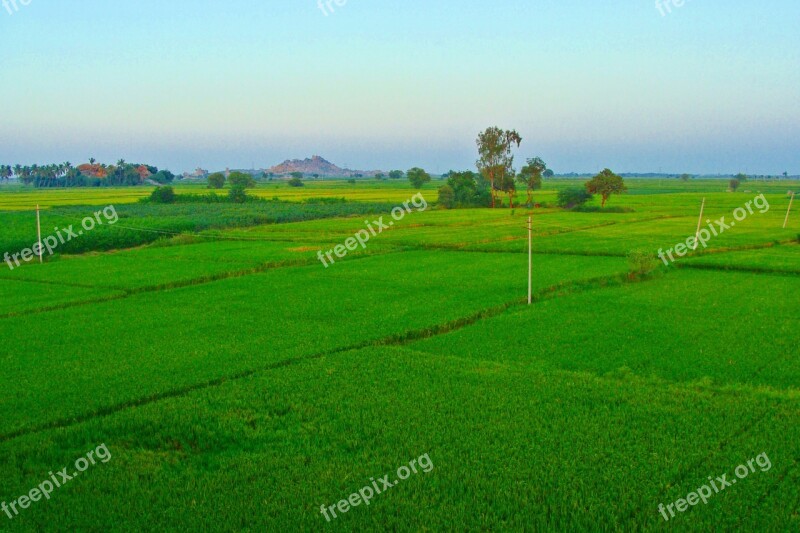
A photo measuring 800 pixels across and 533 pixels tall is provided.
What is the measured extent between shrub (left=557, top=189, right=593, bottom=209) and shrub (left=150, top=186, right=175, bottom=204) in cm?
4211

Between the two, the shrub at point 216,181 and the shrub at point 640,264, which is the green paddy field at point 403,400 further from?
the shrub at point 216,181

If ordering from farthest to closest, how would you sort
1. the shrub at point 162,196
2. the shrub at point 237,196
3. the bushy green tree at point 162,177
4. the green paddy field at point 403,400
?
the bushy green tree at point 162,177 → the shrub at point 237,196 → the shrub at point 162,196 → the green paddy field at point 403,400

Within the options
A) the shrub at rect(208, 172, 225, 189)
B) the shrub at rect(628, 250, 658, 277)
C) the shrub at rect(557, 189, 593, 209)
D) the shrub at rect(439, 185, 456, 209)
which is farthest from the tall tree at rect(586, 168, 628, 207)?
the shrub at rect(208, 172, 225, 189)

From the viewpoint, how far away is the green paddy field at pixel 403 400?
7.19 meters

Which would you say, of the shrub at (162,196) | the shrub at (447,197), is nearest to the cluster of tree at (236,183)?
the shrub at (162,196)

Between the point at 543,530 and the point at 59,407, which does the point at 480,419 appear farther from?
the point at 59,407

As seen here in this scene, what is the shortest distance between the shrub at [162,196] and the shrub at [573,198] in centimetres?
4211

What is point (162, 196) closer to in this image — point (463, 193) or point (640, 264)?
point (463, 193)

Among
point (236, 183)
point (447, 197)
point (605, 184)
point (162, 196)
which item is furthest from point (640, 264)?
point (236, 183)

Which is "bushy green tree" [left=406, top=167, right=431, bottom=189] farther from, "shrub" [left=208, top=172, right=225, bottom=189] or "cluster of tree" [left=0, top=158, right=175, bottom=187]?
"cluster of tree" [left=0, top=158, right=175, bottom=187]

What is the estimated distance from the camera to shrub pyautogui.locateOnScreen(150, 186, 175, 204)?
73688 millimetres

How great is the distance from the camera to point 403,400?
10523mm

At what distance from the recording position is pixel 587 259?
2888cm

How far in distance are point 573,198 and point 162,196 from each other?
1743 inches
